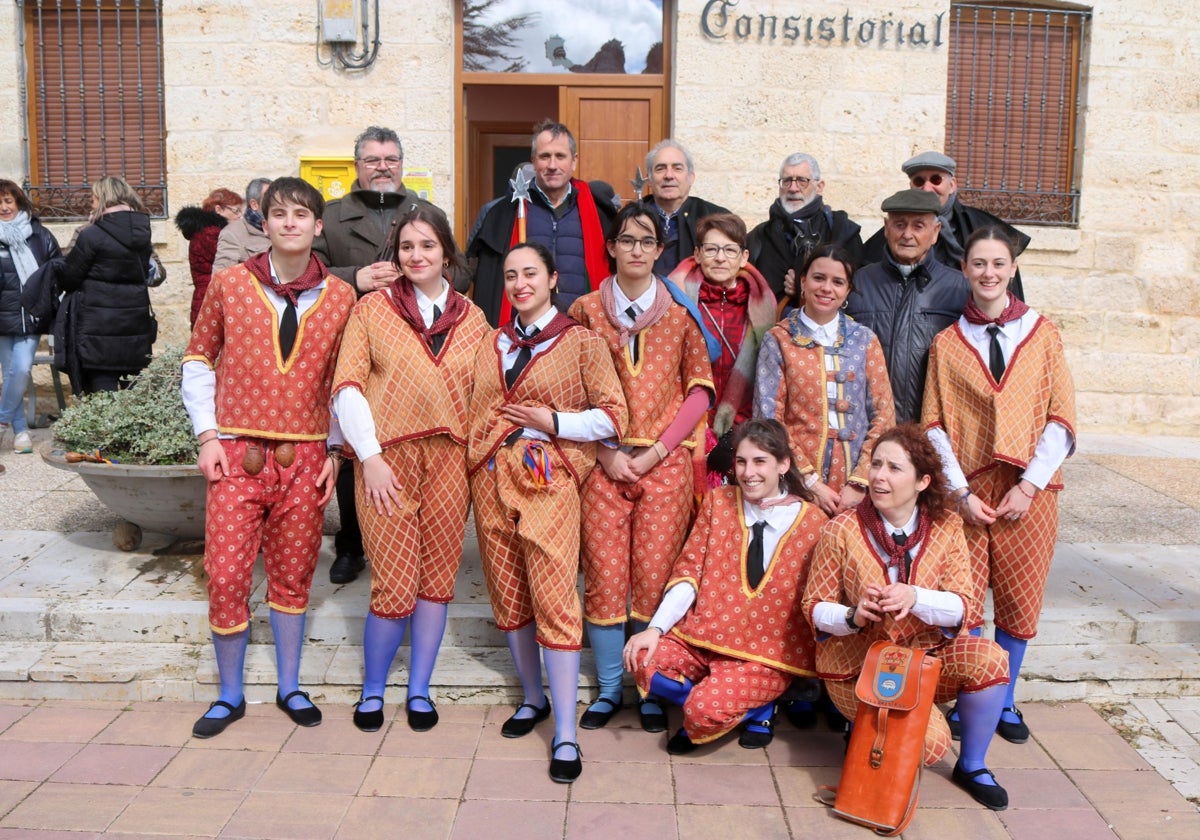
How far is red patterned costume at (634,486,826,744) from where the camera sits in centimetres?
361

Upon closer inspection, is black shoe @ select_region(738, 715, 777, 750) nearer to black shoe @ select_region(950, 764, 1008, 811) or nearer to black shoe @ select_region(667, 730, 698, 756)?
black shoe @ select_region(667, 730, 698, 756)

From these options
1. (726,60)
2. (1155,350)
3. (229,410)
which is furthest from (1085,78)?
(229,410)

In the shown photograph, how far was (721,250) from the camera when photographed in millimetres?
3863

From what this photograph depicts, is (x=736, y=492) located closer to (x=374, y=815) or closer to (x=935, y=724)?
(x=935, y=724)

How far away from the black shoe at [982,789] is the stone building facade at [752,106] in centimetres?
492

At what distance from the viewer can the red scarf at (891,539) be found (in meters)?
3.36

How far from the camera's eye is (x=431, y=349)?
11.8 feet

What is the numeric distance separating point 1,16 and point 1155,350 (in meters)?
8.36

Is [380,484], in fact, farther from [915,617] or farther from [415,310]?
[915,617]

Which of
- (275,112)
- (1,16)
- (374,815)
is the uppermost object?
(1,16)

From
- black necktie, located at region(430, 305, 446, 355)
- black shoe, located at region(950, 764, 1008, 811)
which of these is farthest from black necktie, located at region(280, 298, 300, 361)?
black shoe, located at region(950, 764, 1008, 811)

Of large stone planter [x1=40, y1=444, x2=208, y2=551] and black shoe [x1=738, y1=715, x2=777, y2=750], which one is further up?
large stone planter [x1=40, y1=444, x2=208, y2=551]

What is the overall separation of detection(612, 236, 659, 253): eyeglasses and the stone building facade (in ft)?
13.3

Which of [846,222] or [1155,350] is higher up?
[846,222]
